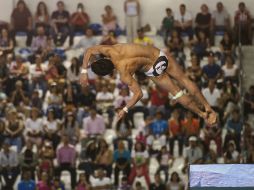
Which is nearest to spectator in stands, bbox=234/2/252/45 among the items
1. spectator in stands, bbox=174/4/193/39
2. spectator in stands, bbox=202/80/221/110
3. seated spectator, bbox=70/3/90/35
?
spectator in stands, bbox=174/4/193/39

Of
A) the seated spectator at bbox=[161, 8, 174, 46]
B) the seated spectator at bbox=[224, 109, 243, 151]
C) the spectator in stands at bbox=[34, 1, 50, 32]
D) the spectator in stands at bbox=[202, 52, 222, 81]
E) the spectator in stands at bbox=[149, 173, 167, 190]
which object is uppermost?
the spectator in stands at bbox=[34, 1, 50, 32]

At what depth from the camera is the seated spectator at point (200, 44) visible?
20.2 meters

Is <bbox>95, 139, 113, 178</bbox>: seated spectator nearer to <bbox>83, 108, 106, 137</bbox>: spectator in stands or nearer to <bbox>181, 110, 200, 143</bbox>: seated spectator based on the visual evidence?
<bbox>83, 108, 106, 137</bbox>: spectator in stands

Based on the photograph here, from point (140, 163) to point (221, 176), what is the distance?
5611 millimetres

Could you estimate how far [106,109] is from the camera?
732 inches

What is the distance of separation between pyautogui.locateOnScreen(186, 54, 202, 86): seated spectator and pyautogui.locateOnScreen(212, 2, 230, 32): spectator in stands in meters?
1.80

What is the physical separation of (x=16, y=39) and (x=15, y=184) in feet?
17.0

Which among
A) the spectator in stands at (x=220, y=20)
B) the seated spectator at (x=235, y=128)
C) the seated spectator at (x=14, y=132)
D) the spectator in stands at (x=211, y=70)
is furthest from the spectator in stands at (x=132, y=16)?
the seated spectator at (x=14, y=132)

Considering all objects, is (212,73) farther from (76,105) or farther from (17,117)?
(17,117)

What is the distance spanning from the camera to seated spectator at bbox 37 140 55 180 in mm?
16938

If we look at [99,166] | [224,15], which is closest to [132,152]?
[99,166]

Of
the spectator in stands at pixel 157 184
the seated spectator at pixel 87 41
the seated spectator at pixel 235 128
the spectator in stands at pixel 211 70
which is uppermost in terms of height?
the seated spectator at pixel 87 41

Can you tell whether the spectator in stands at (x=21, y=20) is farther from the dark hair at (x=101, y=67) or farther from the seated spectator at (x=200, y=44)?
the dark hair at (x=101, y=67)

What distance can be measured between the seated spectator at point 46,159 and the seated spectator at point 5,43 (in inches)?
148
